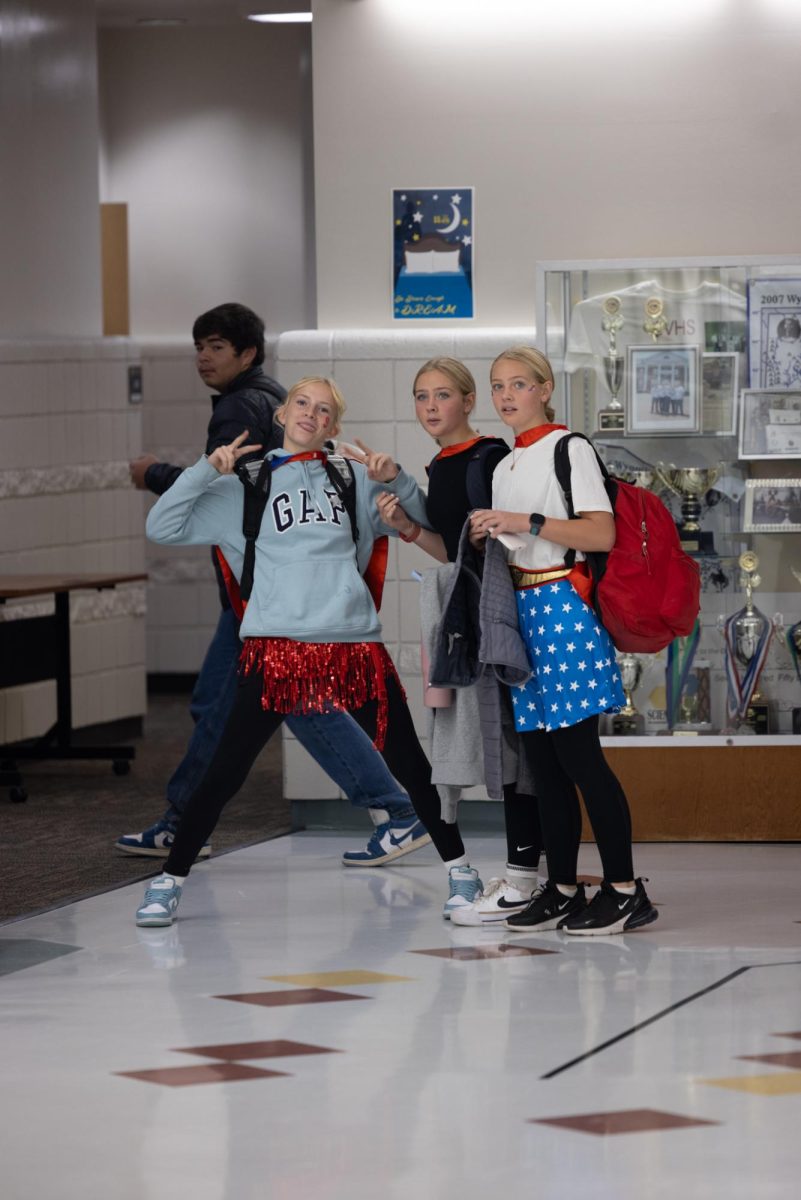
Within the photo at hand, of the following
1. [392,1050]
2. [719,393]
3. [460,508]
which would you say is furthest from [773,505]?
[392,1050]

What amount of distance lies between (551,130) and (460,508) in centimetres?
191

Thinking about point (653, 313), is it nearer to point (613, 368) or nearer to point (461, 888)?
point (613, 368)

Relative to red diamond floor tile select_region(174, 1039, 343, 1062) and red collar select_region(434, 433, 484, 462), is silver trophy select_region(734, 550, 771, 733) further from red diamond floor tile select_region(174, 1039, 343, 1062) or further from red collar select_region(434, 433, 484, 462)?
red diamond floor tile select_region(174, 1039, 343, 1062)

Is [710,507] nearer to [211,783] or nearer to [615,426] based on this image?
[615,426]

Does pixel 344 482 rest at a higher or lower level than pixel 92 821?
higher

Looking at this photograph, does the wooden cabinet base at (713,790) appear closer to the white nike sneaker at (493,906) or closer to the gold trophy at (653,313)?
the white nike sneaker at (493,906)

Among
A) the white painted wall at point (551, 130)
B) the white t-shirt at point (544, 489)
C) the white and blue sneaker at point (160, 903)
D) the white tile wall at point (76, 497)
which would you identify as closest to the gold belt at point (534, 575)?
the white t-shirt at point (544, 489)

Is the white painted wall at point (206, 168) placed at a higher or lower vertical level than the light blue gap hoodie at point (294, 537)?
higher

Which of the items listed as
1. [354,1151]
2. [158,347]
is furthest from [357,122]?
[158,347]

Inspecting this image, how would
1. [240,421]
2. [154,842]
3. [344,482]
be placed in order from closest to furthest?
[344,482], [240,421], [154,842]

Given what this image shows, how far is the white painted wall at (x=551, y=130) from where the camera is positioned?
5.95 m

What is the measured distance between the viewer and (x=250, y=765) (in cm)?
466

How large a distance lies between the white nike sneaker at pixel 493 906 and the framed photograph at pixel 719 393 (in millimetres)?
1847

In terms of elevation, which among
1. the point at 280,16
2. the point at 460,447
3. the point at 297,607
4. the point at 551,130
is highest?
the point at 280,16
